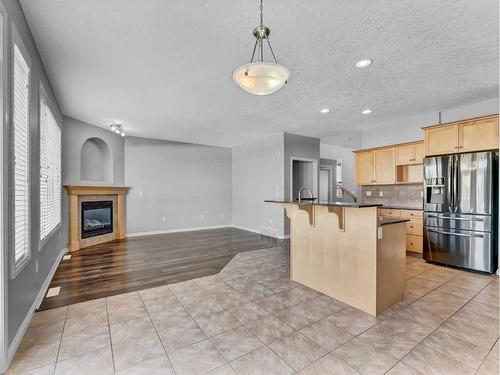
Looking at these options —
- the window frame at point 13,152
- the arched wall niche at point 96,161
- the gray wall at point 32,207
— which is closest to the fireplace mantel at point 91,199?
the arched wall niche at point 96,161

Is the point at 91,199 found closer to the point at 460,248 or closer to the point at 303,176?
the point at 303,176

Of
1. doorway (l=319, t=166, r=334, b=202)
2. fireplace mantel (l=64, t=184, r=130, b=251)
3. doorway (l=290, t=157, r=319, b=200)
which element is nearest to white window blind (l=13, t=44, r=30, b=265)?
fireplace mantel (l=64, t=184, r=130, b=251)

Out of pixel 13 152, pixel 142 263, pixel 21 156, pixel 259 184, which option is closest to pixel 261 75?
pixel 13 152

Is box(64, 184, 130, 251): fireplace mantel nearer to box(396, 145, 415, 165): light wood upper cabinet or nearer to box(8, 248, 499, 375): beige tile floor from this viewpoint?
box(8, 248, 499, 375): beige tile floor

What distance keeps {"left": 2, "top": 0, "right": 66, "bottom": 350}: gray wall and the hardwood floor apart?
14.6 inches

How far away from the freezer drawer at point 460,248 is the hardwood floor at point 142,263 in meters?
2.86

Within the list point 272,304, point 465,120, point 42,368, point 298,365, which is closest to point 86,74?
point 42,368

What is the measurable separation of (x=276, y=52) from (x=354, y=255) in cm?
236

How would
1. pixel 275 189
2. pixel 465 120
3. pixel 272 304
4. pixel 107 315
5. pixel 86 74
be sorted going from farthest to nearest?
pixel 275 189 → pixel 465 120 → pixel 86 74 → pixel 272 304 → pixel 107 315

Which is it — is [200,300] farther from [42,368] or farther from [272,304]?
[42,368]

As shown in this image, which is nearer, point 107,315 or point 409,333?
point 409,333

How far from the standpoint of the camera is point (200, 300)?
289 centimetres

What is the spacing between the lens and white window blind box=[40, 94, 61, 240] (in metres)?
3.29

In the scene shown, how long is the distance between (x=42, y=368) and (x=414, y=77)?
15.5ft
